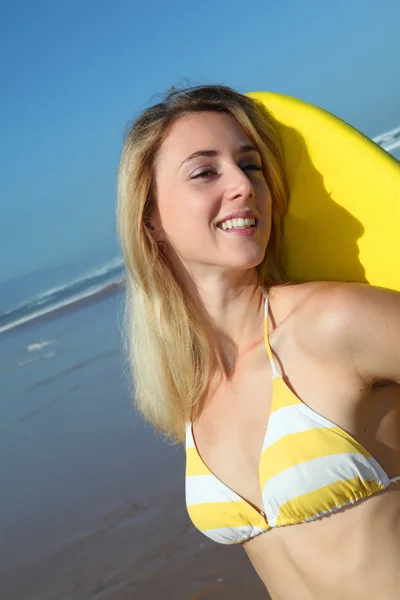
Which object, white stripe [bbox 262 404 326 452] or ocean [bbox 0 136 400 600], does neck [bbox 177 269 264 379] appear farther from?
ocean [bbox 0 136 400 600]

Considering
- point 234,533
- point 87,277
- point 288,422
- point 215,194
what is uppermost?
point 215,194

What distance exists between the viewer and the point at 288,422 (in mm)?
2072

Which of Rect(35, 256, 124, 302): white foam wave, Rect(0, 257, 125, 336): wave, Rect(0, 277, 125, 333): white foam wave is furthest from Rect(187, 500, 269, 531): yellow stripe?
Rect(35, 256, 124, 302): white foam wave

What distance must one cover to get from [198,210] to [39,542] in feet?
9.34

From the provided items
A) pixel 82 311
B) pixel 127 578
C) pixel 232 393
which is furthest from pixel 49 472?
pixel 82 311

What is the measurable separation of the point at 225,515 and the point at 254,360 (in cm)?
51

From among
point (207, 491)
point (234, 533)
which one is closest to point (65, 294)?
point (207, 491)

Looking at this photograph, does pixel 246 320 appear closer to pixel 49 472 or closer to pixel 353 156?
pixel 353 156

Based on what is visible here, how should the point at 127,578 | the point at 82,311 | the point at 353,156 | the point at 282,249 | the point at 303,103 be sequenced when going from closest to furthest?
the point at 353,156
the point at 303,103
the point at 282,249
the point at 127,578
the point at 82,311

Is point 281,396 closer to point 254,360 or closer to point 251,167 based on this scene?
point 254,360

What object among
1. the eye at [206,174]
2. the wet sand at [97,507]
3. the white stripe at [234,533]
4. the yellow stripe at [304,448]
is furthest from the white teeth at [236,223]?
the wet sand at [97,507]

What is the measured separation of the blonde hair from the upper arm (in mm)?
518

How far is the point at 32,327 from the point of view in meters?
12.6

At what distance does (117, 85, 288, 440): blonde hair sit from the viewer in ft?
8.22
